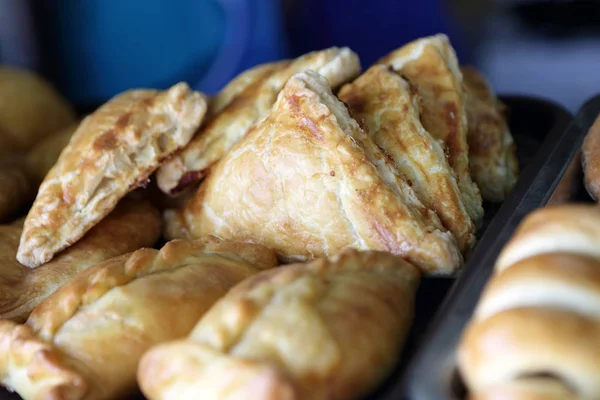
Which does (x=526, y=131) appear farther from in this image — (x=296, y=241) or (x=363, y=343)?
(x=363, y=343)

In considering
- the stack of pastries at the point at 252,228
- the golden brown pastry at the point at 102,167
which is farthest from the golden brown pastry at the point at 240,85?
the golden brown pastry at the point at 102,167

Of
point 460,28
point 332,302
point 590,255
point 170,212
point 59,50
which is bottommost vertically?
point 460,28

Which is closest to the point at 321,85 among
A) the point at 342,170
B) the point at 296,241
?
the point at 342,170

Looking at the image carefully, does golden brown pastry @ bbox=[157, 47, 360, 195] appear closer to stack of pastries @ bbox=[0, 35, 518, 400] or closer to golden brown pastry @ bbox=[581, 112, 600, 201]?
stack of pastries @ bbox=[0, 35, 518, 400]

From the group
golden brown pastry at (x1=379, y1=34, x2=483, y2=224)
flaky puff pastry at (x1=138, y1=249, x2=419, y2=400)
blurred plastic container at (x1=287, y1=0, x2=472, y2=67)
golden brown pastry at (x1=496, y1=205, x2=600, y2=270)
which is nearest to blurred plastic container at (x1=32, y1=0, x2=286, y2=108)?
blurred plastic container at (x1=287, y1=0, x2=472, y2=67)

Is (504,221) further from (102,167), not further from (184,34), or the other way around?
(184,34)

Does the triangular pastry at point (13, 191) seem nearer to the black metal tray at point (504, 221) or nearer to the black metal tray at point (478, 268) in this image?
the black metal tray at point (478, 268)
